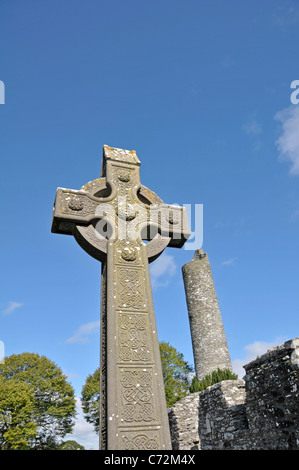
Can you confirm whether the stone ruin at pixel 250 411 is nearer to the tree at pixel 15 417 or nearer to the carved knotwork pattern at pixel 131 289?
the carved knotwork pattern at pixel 131 289

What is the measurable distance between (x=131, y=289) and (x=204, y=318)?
21824 millimetres

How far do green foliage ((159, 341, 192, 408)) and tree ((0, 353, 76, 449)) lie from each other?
10594mm

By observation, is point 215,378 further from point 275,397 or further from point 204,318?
point 275,397

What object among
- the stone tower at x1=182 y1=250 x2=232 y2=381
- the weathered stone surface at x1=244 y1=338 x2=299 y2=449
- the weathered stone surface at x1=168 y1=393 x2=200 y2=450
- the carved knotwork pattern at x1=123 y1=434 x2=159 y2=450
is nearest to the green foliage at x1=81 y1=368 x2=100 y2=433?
the stone tower at x1=182 y1=250 x2=232 y2=381

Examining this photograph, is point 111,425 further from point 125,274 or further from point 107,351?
point 125,274

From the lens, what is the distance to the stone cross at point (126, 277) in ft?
9.71

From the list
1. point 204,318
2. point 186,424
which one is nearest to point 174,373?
point 204,318

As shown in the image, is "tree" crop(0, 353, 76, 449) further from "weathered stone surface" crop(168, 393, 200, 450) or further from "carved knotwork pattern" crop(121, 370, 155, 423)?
"carved knotwork pattern" crop(121, 370, 155, 423)

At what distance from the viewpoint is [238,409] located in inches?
384

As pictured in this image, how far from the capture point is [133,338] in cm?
337

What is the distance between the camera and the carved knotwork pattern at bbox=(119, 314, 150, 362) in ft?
10.7

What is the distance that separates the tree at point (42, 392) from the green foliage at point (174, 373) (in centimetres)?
1059
